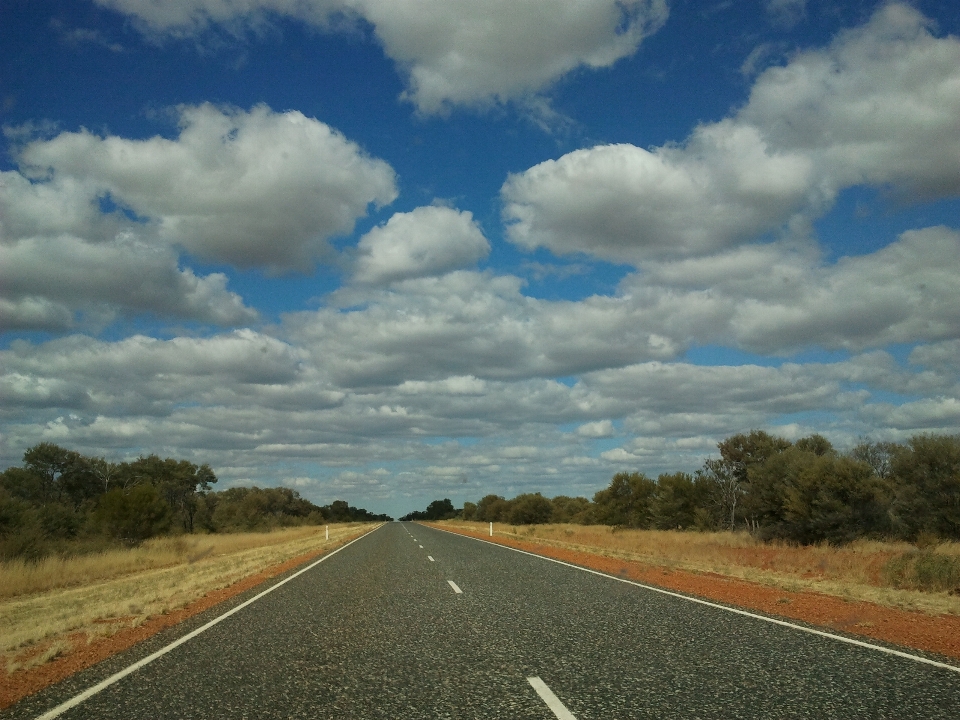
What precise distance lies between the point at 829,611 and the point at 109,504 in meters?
43.8

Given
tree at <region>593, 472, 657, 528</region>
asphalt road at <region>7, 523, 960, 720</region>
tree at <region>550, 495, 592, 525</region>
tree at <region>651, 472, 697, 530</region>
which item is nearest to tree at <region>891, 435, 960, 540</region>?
asphalt road at <region>7, 523, 960, 720</region>

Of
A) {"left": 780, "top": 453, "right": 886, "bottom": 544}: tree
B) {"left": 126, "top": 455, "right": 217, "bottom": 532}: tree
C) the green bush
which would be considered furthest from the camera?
{"left": 126, "top": 455, "right": 217, "bottom": 532}: tree

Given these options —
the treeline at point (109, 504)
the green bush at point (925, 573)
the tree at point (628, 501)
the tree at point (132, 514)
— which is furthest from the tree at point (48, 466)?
the green bush at point (925, 573)

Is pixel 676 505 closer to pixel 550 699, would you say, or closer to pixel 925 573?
pixel 925 573

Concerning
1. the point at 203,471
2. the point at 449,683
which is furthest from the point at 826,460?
the point at 203,471

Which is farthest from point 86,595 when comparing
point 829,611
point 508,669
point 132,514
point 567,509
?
point 567,509

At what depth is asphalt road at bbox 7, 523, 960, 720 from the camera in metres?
5.74

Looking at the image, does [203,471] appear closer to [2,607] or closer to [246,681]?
[2,607]

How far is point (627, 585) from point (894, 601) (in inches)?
197

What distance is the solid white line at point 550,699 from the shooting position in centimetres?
539

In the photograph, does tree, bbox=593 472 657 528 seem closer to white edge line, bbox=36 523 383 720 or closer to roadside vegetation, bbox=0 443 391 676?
roadside vegetation, bbox=0 443 391 676

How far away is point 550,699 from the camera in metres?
5.89

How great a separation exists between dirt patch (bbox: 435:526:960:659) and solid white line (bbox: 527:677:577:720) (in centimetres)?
489

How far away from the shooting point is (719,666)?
279 inches
